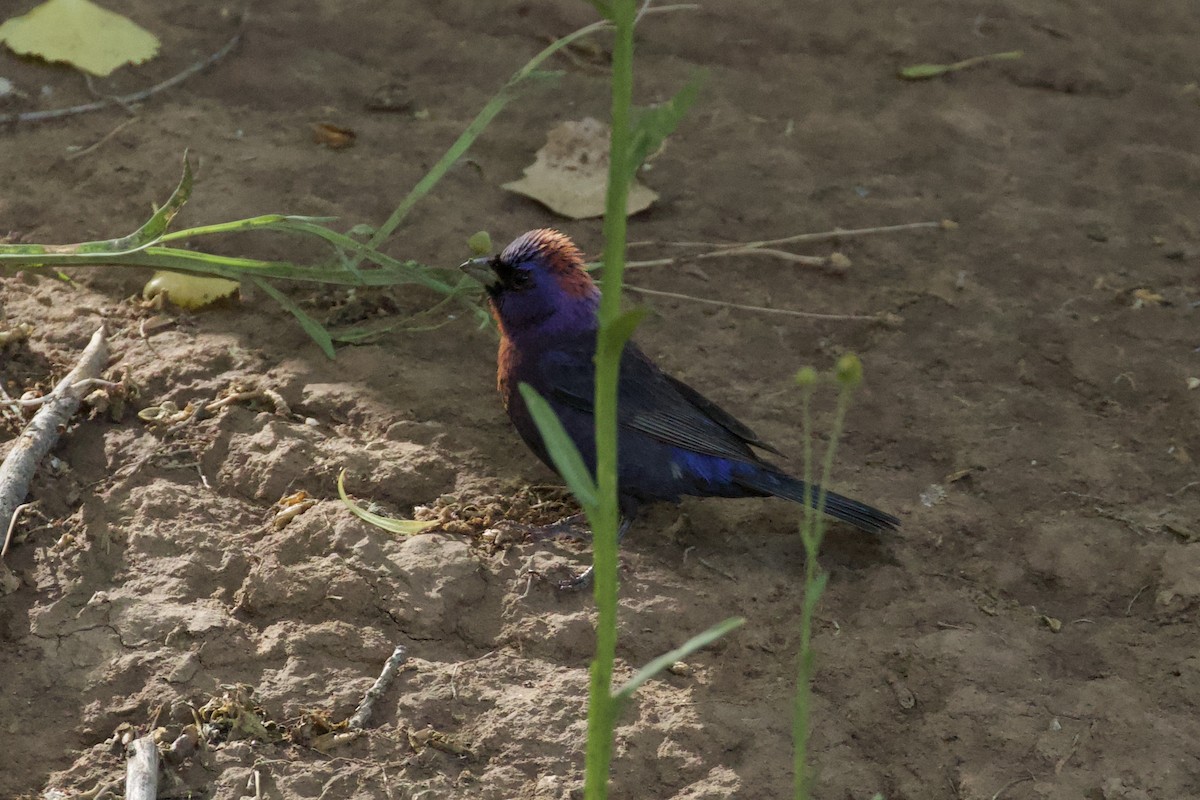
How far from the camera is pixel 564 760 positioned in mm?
2484

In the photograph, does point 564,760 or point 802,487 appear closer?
point 564,760

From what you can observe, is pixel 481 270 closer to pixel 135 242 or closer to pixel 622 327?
pixel 135 242

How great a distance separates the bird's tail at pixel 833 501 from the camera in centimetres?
317

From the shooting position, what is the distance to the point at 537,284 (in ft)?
11.8

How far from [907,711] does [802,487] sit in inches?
31.9

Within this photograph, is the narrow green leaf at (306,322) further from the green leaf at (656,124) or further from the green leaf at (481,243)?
the green leaf at (656,124)

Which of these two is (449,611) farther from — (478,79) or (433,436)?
(478,79)

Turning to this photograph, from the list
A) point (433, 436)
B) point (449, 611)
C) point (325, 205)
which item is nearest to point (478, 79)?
point (325, 205)

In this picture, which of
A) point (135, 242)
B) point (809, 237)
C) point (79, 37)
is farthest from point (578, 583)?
point (79, 37)

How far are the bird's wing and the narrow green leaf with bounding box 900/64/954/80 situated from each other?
241 centimetres

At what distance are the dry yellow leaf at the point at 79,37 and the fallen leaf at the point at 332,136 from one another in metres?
0.82

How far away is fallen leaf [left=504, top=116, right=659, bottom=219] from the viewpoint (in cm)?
434

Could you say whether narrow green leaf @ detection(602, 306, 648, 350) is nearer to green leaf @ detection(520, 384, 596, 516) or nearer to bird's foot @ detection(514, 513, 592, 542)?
green leaf @ detection(520, 384, 596, 516)

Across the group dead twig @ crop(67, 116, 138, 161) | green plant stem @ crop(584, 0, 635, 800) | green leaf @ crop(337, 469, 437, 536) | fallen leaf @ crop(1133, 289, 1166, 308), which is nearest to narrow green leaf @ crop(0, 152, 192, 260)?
green leaf @ crop(337, 469, 437, 536)
